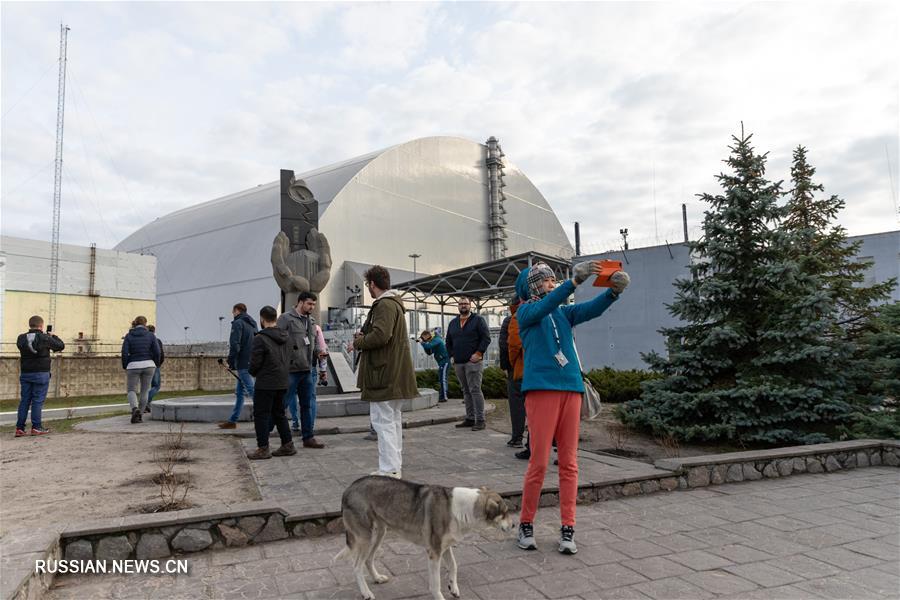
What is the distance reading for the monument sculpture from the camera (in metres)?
11.4

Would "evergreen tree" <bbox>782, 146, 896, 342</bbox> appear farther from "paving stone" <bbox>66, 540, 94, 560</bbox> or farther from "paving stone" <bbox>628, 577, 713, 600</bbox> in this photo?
"paving stone" <bbox>66, 540, 94, 560</bbox>

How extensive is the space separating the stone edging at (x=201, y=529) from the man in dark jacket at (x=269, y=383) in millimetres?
2211

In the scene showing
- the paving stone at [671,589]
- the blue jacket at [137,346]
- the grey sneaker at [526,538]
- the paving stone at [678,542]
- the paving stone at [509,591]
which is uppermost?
the blue jacket at [137,346]

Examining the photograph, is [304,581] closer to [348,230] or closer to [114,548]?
[114,548]

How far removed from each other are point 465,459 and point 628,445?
2.58 metres

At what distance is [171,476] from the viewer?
5336mm

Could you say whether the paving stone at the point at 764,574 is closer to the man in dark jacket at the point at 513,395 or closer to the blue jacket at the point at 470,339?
the man in dark jacket at the point at 513,395

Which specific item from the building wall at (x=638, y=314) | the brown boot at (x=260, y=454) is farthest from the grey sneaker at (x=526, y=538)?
the building wall at (x=638, y=314)

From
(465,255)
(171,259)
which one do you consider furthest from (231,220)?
(465,255)

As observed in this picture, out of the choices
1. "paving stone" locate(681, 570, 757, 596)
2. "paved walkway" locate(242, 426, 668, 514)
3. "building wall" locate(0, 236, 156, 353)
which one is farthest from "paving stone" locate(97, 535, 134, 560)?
"building wall" locate(0, 236, 156, 353)

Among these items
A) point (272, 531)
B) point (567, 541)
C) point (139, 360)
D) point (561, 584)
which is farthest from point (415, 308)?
point (561, 584)

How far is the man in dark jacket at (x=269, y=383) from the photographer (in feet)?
20.5

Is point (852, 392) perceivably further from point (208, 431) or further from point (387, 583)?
point (208, 431)

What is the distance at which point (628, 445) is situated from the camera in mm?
7660
